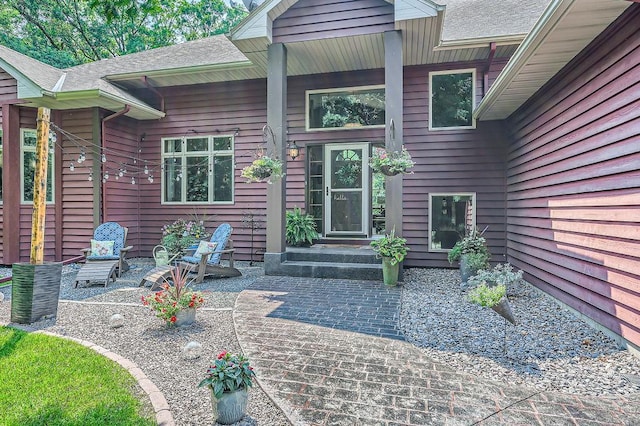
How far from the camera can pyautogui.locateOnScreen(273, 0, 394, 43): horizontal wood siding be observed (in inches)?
219

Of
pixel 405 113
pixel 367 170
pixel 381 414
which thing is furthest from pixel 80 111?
pixel 381 414

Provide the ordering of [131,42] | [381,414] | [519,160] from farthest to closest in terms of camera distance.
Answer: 1. [131,42]
2. [519,160]
3. [381,414]

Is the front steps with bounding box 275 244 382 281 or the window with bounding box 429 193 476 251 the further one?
the window with bounding box 429 193 476 251

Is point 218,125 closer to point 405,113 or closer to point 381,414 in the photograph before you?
point 405,113

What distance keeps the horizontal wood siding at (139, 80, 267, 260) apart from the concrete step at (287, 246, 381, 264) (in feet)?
5.52

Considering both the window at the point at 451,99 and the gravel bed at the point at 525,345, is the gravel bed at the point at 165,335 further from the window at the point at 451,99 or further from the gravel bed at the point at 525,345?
the window at the point at 451,99

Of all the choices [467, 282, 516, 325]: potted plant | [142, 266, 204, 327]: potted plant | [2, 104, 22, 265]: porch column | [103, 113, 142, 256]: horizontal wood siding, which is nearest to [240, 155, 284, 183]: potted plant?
[142, 266, 204, 327]: potted plant

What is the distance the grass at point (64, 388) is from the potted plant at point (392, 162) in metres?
4.06

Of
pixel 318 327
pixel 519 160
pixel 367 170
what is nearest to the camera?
pixel 318 327

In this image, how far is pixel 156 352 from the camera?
9.65ft

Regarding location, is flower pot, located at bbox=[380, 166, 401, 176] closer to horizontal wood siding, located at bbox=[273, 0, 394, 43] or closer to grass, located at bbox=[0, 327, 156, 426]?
horizontal wood siding, located at bbox=[273, 0, 394, 43]

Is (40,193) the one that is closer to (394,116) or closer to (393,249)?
(393,249)

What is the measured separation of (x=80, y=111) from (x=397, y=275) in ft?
23.7

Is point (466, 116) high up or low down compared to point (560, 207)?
up
